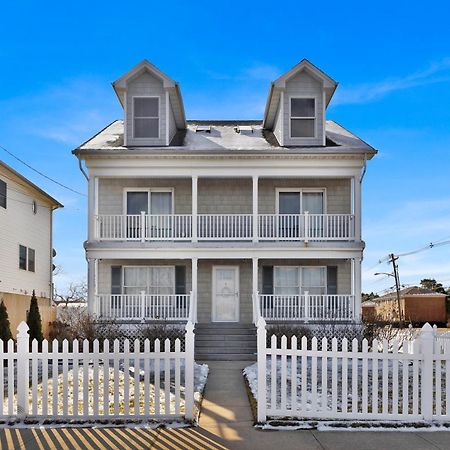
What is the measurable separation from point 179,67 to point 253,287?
8.63 meters

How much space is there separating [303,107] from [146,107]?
5.75 meters

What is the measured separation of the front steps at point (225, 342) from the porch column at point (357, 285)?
3.58m

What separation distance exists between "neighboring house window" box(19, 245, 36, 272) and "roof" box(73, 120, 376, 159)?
5.90 m

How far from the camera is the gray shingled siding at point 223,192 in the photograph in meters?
22.0

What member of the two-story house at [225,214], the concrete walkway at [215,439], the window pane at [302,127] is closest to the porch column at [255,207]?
the two-story house at [225,214]

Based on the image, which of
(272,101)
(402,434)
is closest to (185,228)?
(272,101)

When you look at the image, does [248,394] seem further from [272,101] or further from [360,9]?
[272,101]

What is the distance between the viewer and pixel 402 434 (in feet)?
25.6

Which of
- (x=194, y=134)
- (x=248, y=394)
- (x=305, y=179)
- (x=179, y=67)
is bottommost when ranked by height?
(x=248, y=394)

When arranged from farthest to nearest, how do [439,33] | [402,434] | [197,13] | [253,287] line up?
[253,287], [439,33], [197,13], [402,434]

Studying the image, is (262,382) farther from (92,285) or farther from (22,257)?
(22,257)

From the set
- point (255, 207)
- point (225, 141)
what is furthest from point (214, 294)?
point (225, 141)

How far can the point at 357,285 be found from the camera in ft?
67.1

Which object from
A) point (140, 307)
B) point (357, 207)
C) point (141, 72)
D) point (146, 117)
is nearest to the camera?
point (140, 307)
